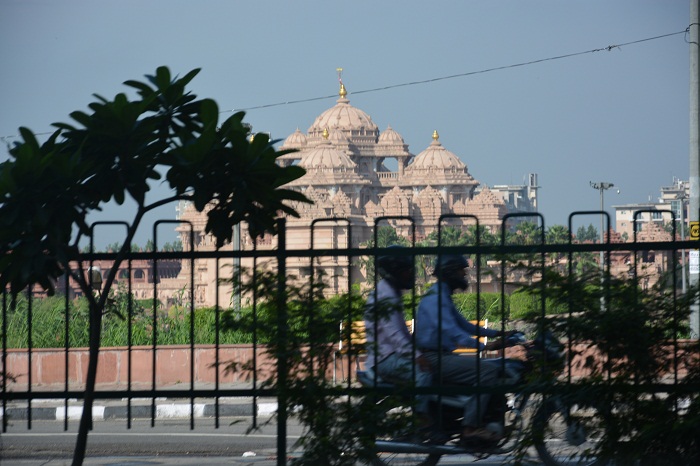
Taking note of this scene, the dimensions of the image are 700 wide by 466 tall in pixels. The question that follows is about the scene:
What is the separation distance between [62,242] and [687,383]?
2195 millimetres

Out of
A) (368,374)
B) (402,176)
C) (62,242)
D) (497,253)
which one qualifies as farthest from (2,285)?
(402,176)

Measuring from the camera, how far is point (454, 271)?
379cm

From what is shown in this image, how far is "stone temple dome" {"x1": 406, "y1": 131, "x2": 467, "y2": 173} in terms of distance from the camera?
4031 inches

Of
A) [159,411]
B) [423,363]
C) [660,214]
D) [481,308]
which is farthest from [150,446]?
[481,308]

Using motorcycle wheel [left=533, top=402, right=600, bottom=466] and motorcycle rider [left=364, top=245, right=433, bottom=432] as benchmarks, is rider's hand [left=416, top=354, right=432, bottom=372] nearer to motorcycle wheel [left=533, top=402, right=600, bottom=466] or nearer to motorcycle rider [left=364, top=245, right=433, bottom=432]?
motorcycle rider [left=364, top=245, right=433, bottom=432]

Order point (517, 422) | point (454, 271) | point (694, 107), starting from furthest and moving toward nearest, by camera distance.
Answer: point (694, 107) < point (454, 271) < point (517, 422)

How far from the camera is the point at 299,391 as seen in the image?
325 centimetres

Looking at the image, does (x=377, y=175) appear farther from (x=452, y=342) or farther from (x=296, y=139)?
(x=452, y=342)

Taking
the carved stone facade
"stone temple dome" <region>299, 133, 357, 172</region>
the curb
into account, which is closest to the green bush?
the curb

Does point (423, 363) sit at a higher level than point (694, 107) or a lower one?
lower

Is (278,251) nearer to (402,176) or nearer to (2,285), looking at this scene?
(2,285)

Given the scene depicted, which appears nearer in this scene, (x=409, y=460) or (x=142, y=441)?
(x=409, y=460)

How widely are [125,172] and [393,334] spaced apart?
1130 millimetres

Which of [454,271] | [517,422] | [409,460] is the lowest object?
[409,460]
